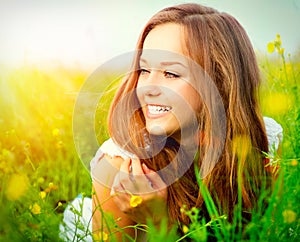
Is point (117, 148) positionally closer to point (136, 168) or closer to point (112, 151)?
point (112, 151)

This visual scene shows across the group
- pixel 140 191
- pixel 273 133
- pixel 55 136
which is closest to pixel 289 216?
pixel 140 191

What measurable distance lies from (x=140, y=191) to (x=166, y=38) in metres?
0.35

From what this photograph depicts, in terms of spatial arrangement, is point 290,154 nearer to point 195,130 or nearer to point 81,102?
point 195,130

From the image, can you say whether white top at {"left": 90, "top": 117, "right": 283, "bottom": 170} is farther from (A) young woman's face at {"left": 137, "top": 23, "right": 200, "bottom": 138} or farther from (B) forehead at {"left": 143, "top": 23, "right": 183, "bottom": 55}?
(B) forehead at {"left": 143, "top": 23, "right": 183, "bottom": 55}

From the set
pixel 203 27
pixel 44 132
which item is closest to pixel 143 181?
pixel 203 27

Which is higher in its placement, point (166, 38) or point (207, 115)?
point (166, 38)

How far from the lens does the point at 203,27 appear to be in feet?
3.58

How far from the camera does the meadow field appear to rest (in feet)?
2.89

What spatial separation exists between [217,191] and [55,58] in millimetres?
752

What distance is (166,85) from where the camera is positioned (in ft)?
3.38

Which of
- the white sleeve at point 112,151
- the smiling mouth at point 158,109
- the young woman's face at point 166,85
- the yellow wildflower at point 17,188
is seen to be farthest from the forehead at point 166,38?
the yellow wildflower at point 17,188

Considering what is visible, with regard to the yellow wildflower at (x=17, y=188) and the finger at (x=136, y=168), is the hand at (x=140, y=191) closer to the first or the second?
the finger at (x=136, y=168)

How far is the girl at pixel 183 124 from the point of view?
41.2 inches

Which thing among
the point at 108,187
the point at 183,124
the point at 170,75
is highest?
the point at 170,75
